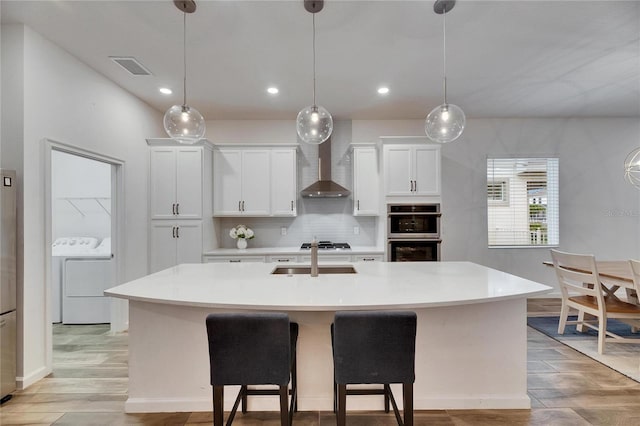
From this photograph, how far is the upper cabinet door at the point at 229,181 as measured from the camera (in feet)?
14.7

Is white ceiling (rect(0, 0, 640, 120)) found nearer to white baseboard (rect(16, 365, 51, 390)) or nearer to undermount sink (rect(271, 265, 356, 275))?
undermount sink (rect(271, 265, 356, 275))

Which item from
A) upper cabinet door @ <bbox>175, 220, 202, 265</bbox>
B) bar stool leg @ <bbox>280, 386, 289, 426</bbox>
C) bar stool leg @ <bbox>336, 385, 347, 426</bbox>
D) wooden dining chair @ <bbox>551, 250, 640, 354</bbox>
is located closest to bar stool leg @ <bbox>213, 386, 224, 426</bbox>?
bar stool leg @ <bbox>280, 386, 289, 426</bbox>

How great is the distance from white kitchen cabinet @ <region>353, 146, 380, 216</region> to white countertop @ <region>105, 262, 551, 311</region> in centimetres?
198

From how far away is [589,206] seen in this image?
4.96 m

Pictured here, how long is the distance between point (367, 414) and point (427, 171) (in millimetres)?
3076

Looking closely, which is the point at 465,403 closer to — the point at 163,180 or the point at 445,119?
the point at 445,119

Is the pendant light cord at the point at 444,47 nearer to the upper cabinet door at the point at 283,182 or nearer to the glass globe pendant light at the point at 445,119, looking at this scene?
the glass globe pendant light at the point at 445,119

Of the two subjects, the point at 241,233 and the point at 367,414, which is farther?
the point at 241,233

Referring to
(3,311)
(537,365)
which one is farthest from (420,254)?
(3,311)

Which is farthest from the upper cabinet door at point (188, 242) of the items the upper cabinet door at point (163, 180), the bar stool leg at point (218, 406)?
the bar stool leg at point (218, 406)

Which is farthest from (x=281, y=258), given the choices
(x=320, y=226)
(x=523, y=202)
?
(x=523, y=202)

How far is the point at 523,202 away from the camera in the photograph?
4.98 metres

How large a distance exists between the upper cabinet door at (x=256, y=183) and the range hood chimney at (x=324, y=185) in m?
0.54

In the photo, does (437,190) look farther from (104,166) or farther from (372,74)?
(104,166)
